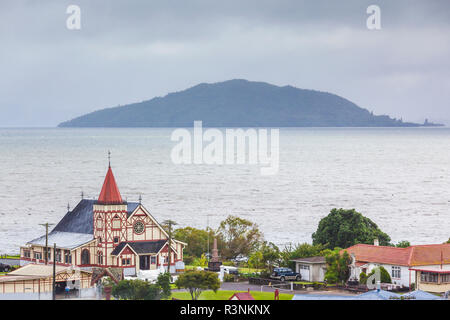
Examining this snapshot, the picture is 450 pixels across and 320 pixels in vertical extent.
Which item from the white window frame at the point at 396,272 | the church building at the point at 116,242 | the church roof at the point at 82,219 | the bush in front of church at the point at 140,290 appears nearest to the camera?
the bush in front of church at the point at 140,290

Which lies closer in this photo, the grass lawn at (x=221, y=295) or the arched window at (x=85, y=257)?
the grass lawn at (x=221, y=295)

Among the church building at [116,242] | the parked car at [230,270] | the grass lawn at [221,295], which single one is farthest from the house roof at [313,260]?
the church building at [116,242]

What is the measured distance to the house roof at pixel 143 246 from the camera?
59.3 metres

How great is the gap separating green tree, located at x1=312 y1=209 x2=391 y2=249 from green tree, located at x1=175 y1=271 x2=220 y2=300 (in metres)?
18.1

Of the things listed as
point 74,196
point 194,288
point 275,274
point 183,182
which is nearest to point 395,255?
point 275,274

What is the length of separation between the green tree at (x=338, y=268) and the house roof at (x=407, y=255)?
995mm

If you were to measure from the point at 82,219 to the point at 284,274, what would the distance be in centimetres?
1666

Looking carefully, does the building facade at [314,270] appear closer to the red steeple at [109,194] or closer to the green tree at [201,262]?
the green tree at [201,262]

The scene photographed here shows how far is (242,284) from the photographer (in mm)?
54281

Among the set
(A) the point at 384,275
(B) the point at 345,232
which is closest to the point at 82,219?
(B) the point at 345,232
